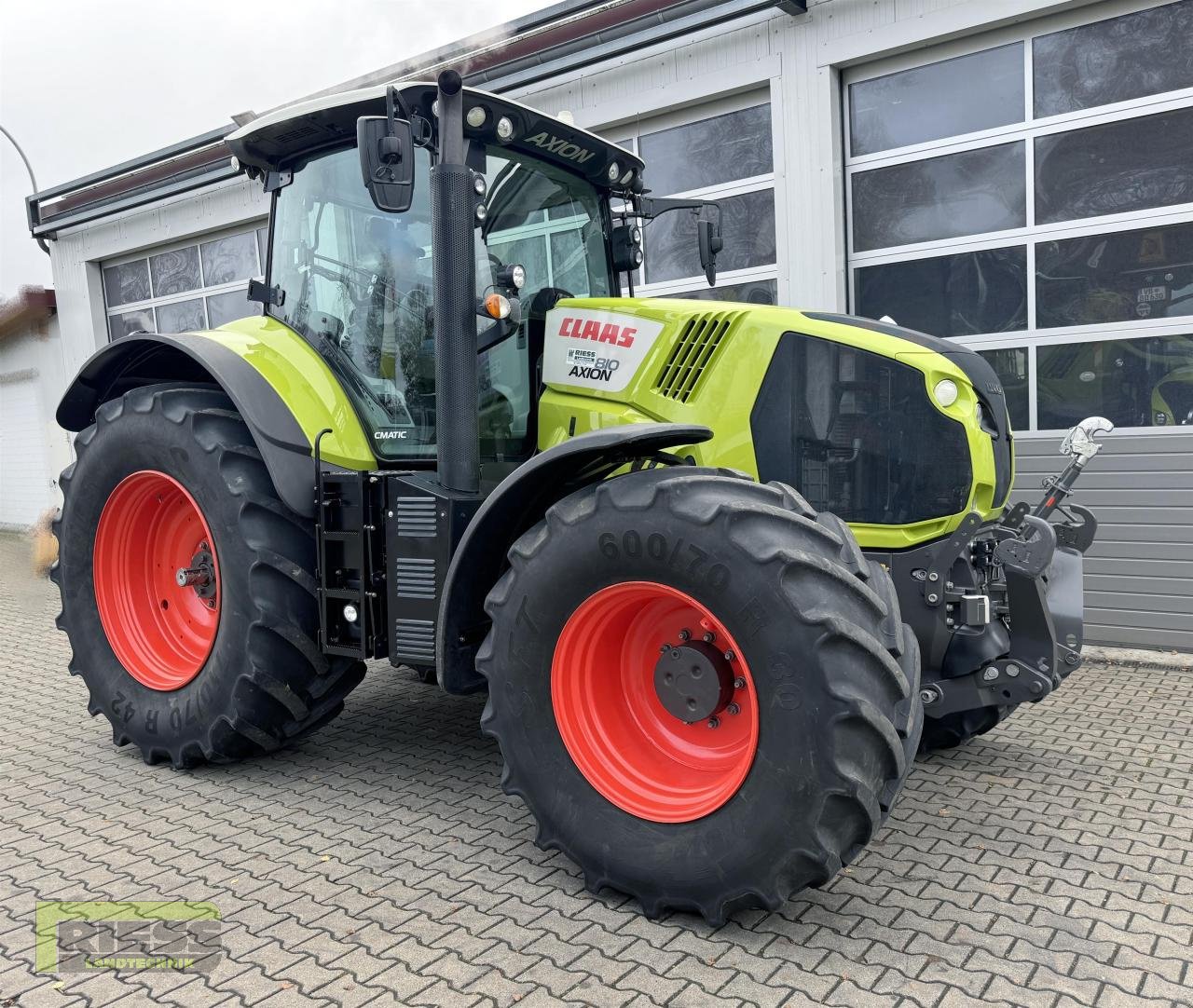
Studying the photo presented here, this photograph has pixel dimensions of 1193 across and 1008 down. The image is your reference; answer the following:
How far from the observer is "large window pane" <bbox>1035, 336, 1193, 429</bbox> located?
19.6 ft

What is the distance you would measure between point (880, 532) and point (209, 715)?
268cm

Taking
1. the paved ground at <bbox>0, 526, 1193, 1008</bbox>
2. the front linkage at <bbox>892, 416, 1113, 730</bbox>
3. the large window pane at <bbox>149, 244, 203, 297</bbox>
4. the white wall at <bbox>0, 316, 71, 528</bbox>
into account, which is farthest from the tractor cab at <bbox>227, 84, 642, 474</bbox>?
the white wall at <bbox>0, 316, 71, 528</bbox>

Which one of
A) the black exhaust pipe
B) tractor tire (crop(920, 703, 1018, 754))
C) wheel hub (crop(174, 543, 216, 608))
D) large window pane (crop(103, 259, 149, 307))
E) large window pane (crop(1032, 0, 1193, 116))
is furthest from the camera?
large window pane (crop(103, 259, 149, 307))

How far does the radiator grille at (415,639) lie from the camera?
3637 mm

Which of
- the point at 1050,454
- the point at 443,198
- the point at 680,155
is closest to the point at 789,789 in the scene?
the point at 443,198

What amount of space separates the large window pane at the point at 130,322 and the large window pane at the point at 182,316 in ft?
0.64

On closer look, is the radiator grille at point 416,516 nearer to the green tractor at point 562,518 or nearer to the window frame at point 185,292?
the green tractor at point 562,518

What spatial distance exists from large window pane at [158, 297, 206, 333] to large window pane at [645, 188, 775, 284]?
22.1 feet

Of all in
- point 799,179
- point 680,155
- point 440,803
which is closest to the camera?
point 440,803

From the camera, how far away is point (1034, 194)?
20.9 ft

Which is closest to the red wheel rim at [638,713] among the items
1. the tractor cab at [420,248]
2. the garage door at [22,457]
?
the tractor cab at [420,248]

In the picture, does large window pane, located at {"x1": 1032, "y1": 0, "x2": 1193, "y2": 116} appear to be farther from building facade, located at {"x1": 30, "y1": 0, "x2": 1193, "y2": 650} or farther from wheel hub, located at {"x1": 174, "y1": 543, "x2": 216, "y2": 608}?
wheel hub, located at {"x1": 174, "y1": 543, "x2": 216, "y2": 608}

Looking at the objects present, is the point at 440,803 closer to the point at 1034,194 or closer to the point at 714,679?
the point at 714,679

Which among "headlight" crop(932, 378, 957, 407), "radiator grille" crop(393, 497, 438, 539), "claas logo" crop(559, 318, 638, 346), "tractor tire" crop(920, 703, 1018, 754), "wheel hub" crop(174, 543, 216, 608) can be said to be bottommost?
"tractor tire" crop(920, 703, 1018, 754)
